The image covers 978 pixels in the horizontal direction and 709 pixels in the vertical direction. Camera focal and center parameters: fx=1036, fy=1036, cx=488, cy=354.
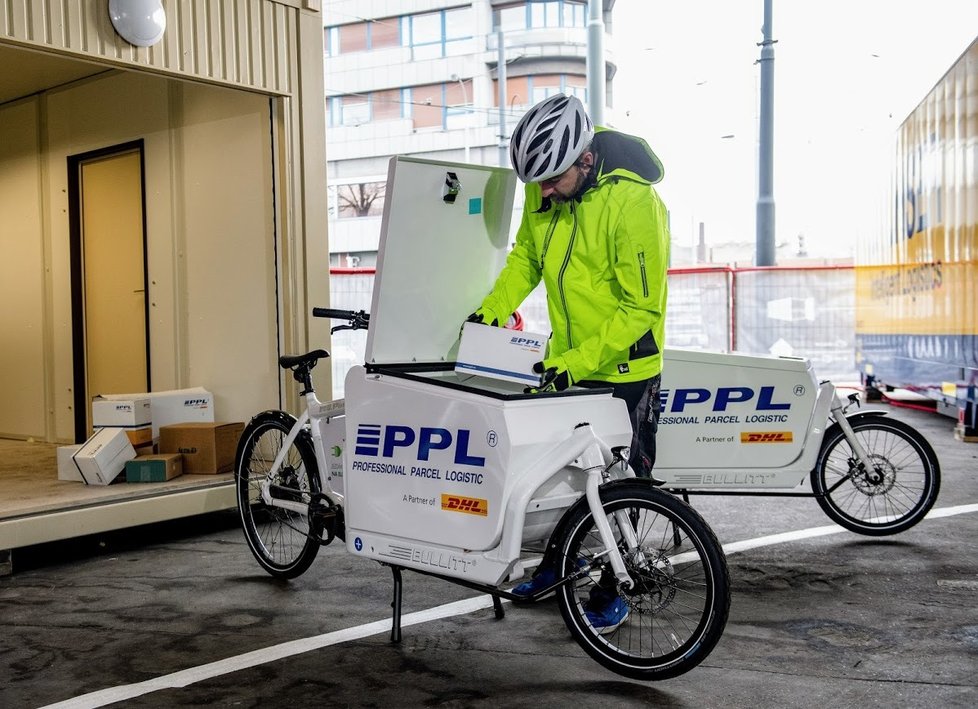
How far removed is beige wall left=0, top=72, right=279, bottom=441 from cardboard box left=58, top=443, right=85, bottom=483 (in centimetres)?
115

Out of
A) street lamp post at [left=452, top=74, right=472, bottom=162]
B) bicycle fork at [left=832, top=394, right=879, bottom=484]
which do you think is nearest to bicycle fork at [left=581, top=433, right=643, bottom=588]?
bicycle fork at [left=832, top=394, right=879, bottom=484]

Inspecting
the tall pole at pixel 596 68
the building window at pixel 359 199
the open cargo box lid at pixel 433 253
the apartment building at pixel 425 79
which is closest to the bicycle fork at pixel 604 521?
the open cargo box lid at pixel 433 253

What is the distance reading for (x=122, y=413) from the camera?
6680 mm

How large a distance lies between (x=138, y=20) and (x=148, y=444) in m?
2.66

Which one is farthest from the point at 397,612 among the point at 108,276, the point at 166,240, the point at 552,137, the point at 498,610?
the point at 108,276

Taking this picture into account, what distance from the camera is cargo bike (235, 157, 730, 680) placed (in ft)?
11.3

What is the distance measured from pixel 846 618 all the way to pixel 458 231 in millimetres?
2234

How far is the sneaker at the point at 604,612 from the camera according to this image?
143 inches

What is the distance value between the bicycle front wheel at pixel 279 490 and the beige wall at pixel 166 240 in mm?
1555

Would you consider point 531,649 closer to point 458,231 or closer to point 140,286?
point 458,231

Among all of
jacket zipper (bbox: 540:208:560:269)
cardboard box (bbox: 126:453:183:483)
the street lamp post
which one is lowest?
cardboard box (bbox: 126:453:183:483)

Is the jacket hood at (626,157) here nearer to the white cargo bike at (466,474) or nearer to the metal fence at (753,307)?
the white cargo bike at (466,474)

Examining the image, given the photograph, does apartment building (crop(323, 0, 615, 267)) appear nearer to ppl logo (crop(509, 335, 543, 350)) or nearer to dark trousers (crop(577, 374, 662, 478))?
dark trousers (crop(577, 374, 662, 478))

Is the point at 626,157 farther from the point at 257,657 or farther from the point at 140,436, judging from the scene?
the point at 140,436
